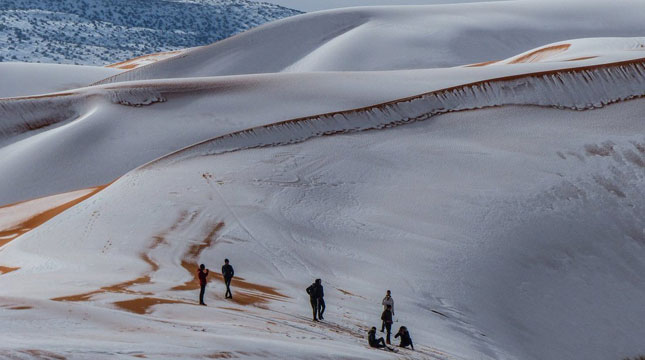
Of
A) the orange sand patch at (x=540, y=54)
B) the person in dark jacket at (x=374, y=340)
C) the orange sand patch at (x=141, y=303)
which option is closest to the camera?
the orange sand patch at (x=141, y=303)

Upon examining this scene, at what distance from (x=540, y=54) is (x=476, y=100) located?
19.9 m

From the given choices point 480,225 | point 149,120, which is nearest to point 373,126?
point 480,225

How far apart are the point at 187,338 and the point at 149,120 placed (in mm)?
26561

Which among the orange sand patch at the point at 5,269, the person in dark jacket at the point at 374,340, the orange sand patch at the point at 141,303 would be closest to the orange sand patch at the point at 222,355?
the orange sand patch at the point at 141,303

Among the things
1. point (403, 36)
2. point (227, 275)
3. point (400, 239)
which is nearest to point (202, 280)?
point (227, 275)

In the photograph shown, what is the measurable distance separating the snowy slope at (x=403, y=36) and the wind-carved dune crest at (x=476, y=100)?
2804 cm

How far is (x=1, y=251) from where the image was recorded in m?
24.2

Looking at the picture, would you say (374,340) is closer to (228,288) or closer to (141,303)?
(228,288)

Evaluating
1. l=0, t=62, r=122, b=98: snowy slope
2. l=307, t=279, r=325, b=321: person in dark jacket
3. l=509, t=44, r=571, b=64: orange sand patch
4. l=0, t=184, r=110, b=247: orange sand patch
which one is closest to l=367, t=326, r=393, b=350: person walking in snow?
l=307, t=279, r=325, b=321: person in dark jacket

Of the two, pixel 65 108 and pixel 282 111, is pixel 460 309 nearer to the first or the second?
pixel 282 111

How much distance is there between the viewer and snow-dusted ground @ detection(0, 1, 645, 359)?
16.7 m

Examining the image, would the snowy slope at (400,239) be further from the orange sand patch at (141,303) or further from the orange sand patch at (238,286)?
the orange sand patch at (141,303)

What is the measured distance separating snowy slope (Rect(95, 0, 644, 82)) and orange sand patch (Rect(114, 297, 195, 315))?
4399 cm

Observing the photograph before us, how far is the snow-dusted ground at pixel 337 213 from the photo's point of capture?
16.7 meters
